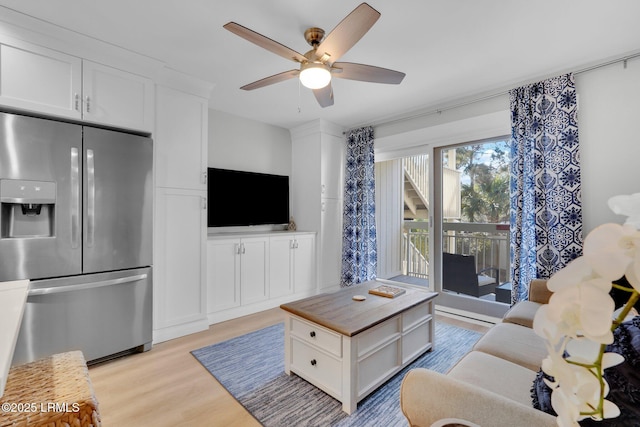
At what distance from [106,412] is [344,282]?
3.12 metres

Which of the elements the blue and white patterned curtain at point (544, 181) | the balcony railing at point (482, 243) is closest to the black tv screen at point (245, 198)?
the balcony railing at point (482, 243)

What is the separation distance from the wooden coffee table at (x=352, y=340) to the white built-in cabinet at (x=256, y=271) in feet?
4.61

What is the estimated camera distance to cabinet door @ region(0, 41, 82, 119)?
2020 mm

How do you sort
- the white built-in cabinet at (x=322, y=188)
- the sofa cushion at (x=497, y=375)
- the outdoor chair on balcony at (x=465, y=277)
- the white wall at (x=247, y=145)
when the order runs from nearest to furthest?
the sofa cushion at (x=497, y=375) → the outdoor chair on balcony at (x=465, y=277) → the white wall at (x=247, y=145) → the white built-in cabinet at (x=322, y=188)

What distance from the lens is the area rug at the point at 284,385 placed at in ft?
5.70

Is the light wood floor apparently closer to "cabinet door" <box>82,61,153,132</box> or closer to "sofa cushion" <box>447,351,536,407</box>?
"sofa cushion" <box>447,351,536,407</box>

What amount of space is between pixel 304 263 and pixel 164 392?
2.34 metres

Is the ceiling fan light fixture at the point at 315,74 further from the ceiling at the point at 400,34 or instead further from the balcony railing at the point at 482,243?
the balcony railing at the point at 482,243

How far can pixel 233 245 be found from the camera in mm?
3375

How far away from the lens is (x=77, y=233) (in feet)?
7.34

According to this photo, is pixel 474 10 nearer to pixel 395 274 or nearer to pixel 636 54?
pixel 636 54

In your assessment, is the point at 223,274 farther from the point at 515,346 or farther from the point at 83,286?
the point at 515,346

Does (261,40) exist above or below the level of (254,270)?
above

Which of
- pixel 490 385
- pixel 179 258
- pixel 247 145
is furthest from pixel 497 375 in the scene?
pixel 247 145
